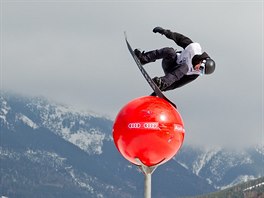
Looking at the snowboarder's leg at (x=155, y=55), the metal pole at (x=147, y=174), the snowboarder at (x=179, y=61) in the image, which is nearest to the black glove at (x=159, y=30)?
the snowboarder at (x=179, y=61)

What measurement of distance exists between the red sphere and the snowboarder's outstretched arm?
1.79m

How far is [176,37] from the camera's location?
11.9 metres

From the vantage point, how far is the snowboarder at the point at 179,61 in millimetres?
11148

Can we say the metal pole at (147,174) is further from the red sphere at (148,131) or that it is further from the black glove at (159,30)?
the black glove at (159,30)

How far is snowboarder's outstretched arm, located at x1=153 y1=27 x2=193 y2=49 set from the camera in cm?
1169

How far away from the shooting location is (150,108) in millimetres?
10125

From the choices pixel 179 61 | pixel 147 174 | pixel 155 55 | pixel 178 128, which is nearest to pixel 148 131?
pixel 178 128

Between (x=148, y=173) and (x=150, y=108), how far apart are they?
116 cm

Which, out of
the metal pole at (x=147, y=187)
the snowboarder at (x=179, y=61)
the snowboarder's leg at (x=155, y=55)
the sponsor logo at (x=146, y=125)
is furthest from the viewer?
the snowboarder's leg at (x=155, y=55)

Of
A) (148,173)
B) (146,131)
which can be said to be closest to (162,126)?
(146,131)

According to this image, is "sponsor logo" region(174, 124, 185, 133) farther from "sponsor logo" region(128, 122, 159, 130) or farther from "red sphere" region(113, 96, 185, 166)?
"sponsor logo" region(128, 122, 159, 130)

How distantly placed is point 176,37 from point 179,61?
1.84ft

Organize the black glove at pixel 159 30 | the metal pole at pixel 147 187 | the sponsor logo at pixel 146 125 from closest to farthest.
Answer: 1. the metal pole at pixel 147 187
2. the sponsor logo at pixel 146 125
3. the black glove at pixel 159 30

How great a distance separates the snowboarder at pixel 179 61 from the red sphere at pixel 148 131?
0.78 meters
